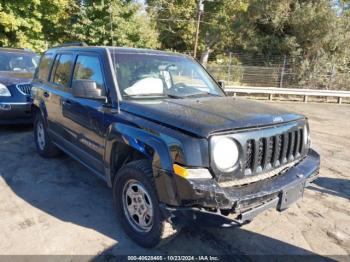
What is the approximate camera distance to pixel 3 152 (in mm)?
6137

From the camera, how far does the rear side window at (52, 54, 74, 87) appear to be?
4.69m

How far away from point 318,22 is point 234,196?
719 inches

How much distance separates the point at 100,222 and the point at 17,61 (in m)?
6.80

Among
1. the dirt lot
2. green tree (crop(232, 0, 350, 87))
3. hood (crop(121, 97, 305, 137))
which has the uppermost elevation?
green tree (crop(232, 0, 350, 87))

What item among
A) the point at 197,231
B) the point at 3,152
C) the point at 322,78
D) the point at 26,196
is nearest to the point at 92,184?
the point at 26,196

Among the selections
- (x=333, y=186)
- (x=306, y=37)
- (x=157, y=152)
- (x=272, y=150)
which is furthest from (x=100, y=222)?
(x=306, y=37)

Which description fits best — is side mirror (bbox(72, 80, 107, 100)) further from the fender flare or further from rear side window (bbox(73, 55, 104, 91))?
the fender flare

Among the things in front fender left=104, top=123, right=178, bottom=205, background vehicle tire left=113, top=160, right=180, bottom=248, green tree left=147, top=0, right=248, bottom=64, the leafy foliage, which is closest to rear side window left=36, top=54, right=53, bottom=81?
front fender left=104, top=123, right=178, bottom=205

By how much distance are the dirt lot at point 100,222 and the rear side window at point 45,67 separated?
1.46m

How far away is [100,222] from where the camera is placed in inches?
149

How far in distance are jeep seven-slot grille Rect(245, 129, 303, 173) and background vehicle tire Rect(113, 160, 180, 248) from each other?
0.90m

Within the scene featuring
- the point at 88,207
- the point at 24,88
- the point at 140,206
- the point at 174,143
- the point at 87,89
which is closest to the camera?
the point at 174,143

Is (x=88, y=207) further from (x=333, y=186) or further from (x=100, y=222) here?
(x=333, y=186)

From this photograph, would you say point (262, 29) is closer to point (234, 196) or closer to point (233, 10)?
point (233, 10)
